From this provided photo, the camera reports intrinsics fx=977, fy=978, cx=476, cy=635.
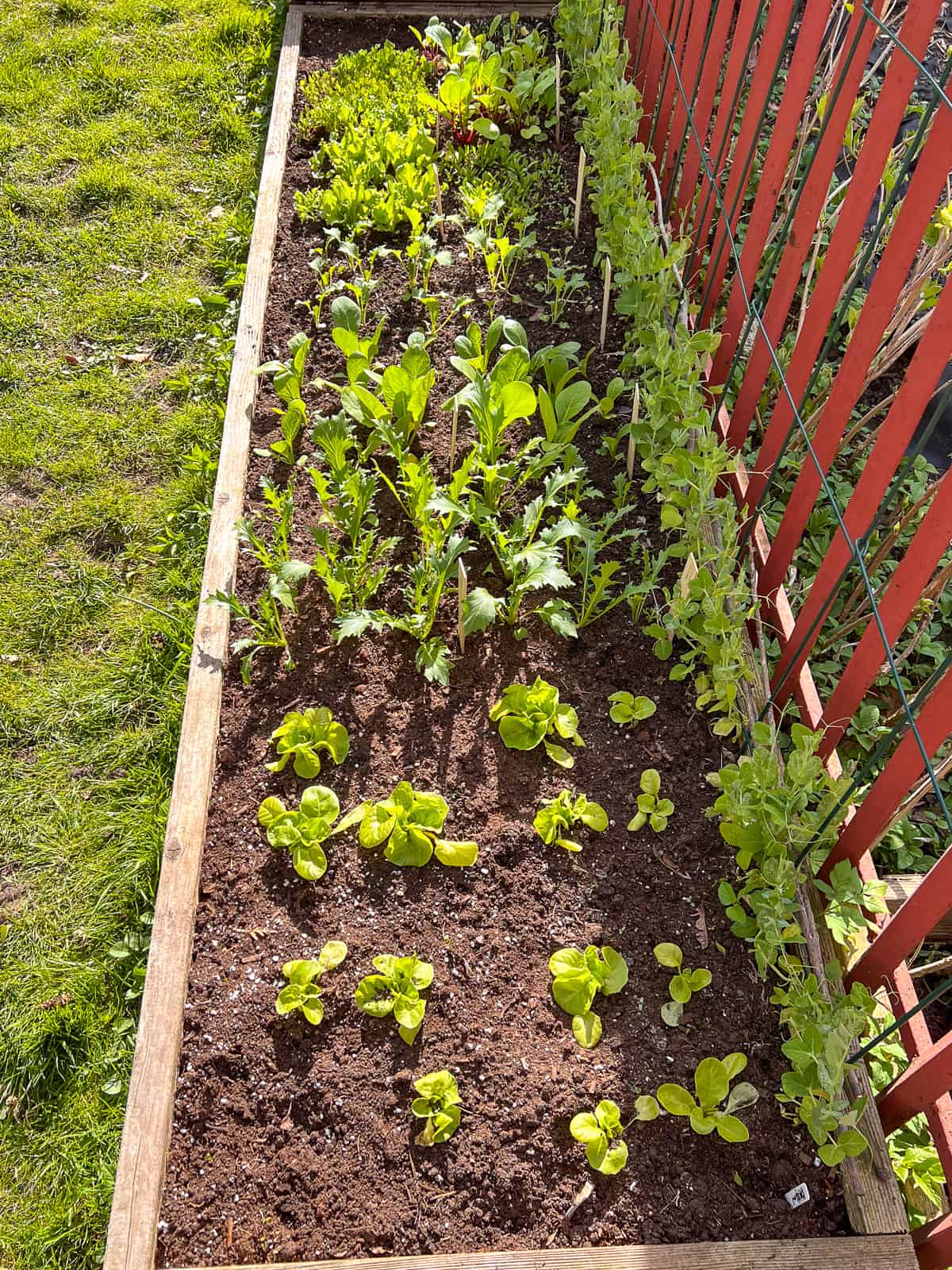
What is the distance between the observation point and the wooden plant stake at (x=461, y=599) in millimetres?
2340

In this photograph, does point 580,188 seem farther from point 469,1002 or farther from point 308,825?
point 469,1002

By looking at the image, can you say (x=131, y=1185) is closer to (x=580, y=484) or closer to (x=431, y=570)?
(x=431, y=570)

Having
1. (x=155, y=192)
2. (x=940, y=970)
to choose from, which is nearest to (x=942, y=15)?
(x=155, y=192)

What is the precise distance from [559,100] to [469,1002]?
11.1ft

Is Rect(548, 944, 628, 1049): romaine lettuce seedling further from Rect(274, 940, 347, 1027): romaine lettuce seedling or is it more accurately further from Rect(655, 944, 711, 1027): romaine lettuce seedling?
Rect(274, 940, 347, 1027): romaine lettuce seedling

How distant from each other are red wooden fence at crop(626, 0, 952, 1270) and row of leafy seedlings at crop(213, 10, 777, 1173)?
341 millimetres

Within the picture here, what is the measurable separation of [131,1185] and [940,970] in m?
1.83

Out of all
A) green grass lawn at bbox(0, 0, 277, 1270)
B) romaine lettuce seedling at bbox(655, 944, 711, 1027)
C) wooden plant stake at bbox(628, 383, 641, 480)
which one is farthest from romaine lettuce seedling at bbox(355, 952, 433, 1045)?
wooden plant stake at bbox(628, 383, 641, 480)

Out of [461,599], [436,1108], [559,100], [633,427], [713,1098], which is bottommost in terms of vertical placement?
[436,1108]

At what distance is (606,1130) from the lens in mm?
1902

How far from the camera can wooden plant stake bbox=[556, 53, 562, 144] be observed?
3732 mm

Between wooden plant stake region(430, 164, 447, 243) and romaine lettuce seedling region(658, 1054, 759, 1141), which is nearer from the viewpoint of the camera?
romaine lettuce seedling region(658, 1054, 759, 1141)

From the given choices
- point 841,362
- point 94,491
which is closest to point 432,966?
point 841,362

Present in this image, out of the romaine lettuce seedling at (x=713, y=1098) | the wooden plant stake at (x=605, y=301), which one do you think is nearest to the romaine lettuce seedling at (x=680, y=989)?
the romaine lettuce seedling at (x=713, y=1098)
